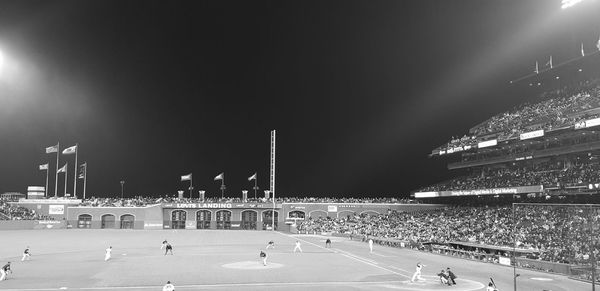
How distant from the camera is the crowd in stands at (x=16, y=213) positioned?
9138cm

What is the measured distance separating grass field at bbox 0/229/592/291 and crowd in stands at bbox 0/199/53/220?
144 feet

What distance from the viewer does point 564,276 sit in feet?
115

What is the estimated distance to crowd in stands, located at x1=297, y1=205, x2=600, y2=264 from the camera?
2650cm

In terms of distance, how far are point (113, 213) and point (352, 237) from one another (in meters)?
50.8

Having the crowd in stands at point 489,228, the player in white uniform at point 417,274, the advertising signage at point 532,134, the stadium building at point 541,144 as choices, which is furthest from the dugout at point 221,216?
the player in white uniform at point 417,274

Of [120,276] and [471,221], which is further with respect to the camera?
[471,221]

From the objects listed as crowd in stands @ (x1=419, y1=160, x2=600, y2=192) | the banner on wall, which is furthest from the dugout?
crowd in stands @ (x1=419, y1=160, x2=600, y2=192)

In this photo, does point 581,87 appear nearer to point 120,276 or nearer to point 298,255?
point 298,255

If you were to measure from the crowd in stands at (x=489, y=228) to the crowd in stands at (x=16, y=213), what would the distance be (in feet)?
166

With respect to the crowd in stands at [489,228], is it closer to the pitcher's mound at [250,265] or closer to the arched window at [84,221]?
the pitcher's mound at [250,265]

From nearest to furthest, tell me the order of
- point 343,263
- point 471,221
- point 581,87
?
point 343,263 < point 471,221 < point 581,87

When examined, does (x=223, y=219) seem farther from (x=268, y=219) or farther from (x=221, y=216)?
(x=268, y=219)

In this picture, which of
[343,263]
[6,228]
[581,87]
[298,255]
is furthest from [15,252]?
[581,87]

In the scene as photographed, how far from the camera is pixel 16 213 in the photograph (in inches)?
3718
